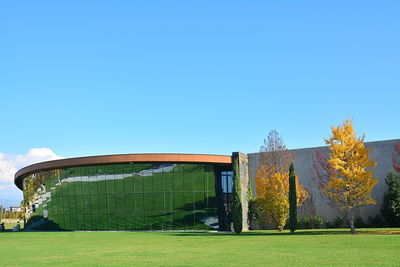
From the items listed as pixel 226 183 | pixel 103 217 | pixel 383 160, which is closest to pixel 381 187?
pixel 383 160

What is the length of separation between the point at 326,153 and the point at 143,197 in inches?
666

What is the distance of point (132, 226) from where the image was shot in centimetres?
3975

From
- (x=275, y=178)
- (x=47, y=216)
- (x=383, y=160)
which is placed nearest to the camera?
(x=275, y=178)

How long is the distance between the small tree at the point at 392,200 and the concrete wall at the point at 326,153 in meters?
1.57

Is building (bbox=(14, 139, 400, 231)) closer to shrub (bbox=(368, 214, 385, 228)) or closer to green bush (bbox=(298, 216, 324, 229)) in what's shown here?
shrub (bbox=(368, 214, 385, 228))

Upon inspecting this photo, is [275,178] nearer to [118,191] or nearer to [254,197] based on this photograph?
[254,197]

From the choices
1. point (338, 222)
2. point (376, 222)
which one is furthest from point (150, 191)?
point (376, 222)

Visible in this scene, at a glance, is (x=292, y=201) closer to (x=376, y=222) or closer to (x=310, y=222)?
(x=310, y=222)

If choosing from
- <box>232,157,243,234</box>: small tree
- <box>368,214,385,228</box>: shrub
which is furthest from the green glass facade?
<box>368,214,385,228</box>: shrub

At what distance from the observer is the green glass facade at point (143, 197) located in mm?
39125

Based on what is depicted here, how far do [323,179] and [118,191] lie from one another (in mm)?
18519

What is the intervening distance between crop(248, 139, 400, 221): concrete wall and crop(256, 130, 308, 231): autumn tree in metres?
1.97

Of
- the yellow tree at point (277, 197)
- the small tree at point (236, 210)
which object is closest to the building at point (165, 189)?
the yellow tree at point (277, 197)

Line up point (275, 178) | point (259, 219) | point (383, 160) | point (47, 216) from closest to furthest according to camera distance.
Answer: point (275, 178)
point (383, 160)
point (259, 219)
point (47, 216)
